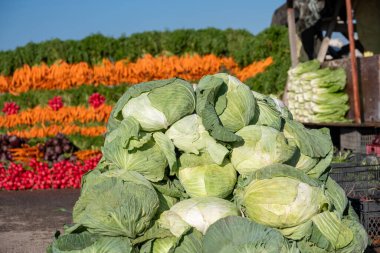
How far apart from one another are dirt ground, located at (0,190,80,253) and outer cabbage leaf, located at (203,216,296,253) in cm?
206

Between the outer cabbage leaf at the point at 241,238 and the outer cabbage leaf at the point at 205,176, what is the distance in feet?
0.95

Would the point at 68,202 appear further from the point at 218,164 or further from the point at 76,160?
the point at 218,164

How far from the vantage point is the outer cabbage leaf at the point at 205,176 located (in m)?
3.10

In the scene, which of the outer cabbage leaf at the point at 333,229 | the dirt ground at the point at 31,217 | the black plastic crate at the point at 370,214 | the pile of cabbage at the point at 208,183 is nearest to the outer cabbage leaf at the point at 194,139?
the pile of cabbage at the point at 208,183

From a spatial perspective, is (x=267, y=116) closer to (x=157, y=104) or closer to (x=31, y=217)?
(x=157, y=104)

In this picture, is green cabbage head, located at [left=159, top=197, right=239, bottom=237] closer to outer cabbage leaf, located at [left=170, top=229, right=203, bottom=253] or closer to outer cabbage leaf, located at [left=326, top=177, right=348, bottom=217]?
outer cabbage leaf, located at [left=170, top=229, right=203, bottom=253]

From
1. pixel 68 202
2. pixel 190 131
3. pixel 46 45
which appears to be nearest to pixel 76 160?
pixel 68 202

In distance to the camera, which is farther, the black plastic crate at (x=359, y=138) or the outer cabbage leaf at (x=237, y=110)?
the black plastic crate at (x=359, y=138)

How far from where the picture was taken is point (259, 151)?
3121mm

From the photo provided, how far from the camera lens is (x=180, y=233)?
291 cm

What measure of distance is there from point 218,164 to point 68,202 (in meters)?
5.71

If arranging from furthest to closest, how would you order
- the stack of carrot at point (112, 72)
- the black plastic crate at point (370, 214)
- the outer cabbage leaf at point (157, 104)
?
the stack of carrot at point (112, 72) < the black plastic crate at point (370, 214) < the outer cabbage leaf at point (157, 104)

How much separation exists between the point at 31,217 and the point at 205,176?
468cm

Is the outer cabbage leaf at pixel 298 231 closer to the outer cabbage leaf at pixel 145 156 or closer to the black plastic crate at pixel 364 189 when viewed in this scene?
the outer cabbage leaf at pixel 145 156
